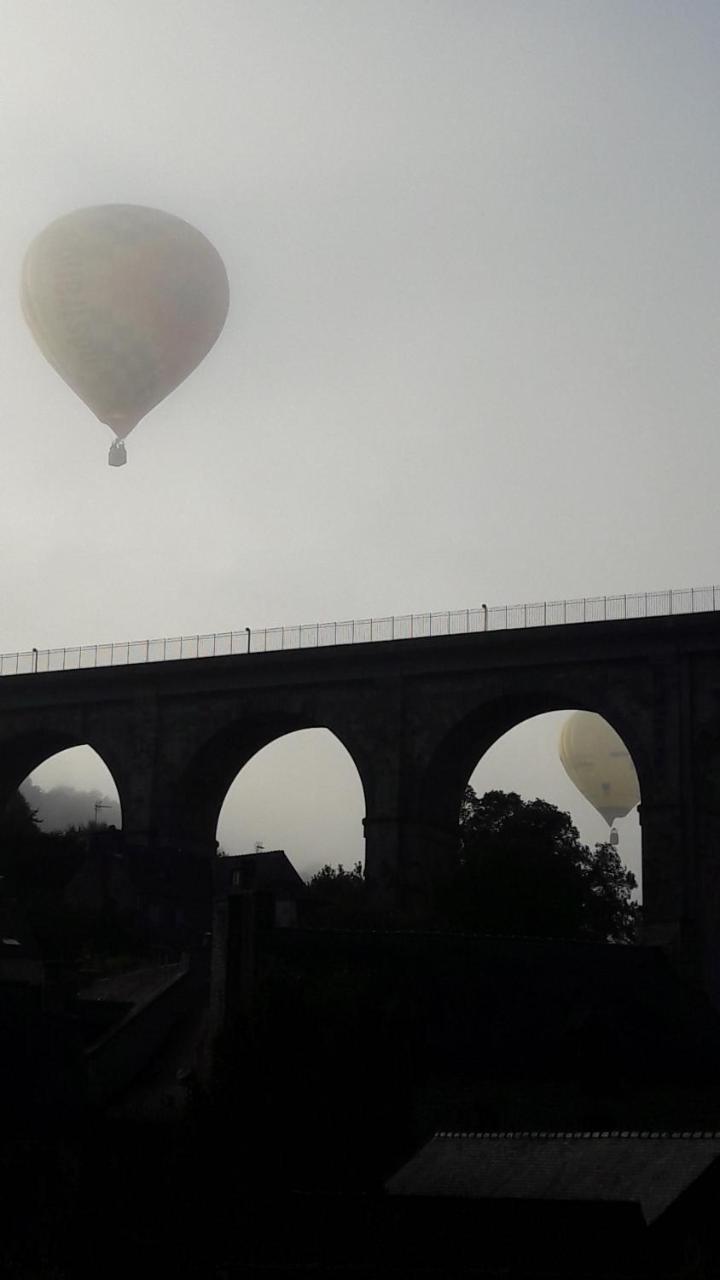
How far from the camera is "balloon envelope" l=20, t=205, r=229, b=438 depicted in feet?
151

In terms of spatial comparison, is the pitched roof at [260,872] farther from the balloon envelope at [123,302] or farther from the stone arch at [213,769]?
the balloon envelope at [123,302]

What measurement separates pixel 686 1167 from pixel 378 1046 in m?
13.3

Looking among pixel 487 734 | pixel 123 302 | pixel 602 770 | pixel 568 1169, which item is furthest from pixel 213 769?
pixel 568 1169

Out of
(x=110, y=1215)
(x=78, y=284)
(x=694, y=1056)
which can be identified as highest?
(x=78, y=284)

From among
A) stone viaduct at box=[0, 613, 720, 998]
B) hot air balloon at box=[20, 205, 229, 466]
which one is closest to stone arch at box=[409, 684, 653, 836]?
stone viaduct at box=[0, 613, 720, 998]

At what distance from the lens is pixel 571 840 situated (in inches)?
3216

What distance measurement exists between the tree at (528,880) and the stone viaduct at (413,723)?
2010 mm

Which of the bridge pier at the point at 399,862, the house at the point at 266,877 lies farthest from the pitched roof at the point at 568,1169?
the bridge pier at the point at 399,862

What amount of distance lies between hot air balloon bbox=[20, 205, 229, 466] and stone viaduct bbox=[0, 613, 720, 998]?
13370mm

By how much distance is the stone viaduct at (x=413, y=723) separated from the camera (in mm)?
50688

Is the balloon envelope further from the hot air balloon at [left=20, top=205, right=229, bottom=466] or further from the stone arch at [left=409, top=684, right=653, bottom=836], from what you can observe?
the stone arch at [left=409, top=684, right=653, bottom=836]

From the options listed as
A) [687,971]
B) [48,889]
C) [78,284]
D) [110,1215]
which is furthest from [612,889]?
[110,1215]

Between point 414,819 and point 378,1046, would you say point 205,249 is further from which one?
point 378,1046

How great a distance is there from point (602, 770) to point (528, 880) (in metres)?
32.2
